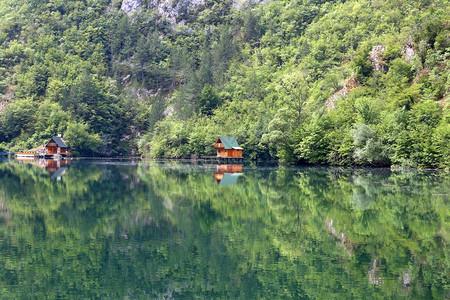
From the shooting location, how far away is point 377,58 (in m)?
70.0

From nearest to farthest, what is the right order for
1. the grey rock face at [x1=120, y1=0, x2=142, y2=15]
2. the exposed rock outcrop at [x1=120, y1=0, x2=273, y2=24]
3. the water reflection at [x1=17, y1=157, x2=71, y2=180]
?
the water reflection at [x1=17, y1=157, x2=71, y2=180], the exposed rock outcrop at [x1=120, y1=0, x2=273, y2=24], the grey rock face at [x1=120, y1=0, x2=142, y2=15]

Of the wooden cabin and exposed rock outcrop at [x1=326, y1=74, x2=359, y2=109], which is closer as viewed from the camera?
exposed rock outcrop at [x1=326, y1=74, x2=359, y2=109]

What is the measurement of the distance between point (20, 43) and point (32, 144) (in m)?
49.1

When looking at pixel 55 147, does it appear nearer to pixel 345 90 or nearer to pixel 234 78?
pixel 234 78

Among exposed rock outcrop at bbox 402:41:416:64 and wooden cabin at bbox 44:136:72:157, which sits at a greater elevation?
exposed rock outcrop at bbox 402:41:416:64

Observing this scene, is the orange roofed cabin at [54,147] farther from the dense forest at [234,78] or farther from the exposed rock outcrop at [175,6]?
the exposed rock outcrop at [175,6]

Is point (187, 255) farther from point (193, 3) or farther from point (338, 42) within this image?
Result: point (193, 3)

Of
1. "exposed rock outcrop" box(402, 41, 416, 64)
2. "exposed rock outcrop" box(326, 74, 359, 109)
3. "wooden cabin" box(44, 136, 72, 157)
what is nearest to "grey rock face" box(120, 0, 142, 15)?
"wooden cabin" box(44, 136, 72, 157)

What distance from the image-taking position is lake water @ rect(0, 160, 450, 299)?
1055cm

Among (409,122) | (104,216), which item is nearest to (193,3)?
(409,122)

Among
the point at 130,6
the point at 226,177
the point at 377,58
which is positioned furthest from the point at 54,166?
the point at 130,6

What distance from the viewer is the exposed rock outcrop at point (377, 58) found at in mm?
68875

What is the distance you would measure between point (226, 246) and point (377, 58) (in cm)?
6412

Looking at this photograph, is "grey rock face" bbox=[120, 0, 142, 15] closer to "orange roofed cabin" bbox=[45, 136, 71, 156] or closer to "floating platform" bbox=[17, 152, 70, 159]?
"orange roofed cabin" bbox=[45, 136, 71, 156]
